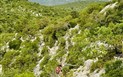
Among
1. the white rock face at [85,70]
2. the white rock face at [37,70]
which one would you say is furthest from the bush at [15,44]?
A: the white rock face at [85,70]

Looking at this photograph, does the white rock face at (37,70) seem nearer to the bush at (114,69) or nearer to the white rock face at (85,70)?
the white rock face at (85,70)

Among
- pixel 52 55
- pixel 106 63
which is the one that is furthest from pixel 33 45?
pixel 106 63

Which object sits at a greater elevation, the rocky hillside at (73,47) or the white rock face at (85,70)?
the rocky hillside at (73,47)

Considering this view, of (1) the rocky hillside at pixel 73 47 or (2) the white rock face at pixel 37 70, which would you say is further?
(2) the white rock face at pixel 37 70

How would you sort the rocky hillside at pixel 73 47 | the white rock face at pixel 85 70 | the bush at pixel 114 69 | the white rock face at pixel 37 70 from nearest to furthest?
the bush at pixel 114 69 → the white rock face at pixel 85 70 → the rocky hillside at pixel 73 47 → the white rock face at pixel 37 70

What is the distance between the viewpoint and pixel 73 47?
1655 inches

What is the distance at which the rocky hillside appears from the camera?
35094 millimetres

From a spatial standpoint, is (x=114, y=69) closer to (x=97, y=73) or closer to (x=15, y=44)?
(x=97, y=73)

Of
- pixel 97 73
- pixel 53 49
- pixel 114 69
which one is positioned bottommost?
pixel 114 69

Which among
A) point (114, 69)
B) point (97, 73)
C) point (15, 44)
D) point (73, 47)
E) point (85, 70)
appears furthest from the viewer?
point (15, 44)

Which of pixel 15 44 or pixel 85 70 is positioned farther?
pixel 15 44

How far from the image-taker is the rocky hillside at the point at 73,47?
115ft

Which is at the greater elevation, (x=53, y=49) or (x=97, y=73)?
(x=53, y=49)

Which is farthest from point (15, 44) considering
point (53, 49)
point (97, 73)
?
point (97, 73)
